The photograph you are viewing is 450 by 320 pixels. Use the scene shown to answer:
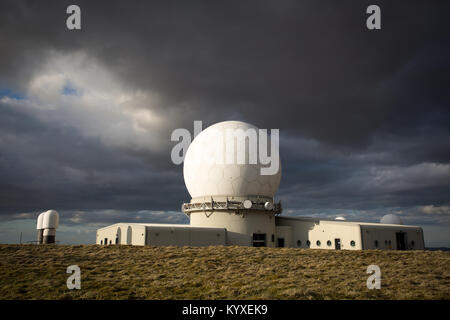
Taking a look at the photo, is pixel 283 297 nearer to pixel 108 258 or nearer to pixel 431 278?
pixel 431 278

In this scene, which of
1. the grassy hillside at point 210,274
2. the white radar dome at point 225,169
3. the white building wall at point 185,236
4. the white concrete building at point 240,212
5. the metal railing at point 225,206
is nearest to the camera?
the grassy hillside at point 210,274

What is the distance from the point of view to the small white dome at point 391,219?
48.7 metres

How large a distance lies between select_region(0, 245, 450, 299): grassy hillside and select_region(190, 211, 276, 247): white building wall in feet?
27.6

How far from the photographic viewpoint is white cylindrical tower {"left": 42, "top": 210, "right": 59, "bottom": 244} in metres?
39.4

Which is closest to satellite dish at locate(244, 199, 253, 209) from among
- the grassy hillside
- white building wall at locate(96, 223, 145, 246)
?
the grassy hillside

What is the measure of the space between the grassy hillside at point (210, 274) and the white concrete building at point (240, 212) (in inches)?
322

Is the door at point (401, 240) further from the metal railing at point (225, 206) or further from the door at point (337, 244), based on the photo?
the metal railing at point (225, 206)

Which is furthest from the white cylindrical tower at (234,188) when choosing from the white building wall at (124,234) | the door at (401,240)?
the door at (401,240)

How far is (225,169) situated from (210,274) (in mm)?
18413

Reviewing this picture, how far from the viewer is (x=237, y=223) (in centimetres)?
3519

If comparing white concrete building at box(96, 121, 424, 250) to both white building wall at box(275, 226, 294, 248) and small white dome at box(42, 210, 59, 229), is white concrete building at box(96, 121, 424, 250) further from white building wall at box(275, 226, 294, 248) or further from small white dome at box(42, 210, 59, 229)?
small white dome at box(42, 210, 59, 229)

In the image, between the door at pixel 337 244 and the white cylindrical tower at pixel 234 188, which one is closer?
the door at pixel 337 244

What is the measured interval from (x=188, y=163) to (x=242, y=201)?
312 inches
